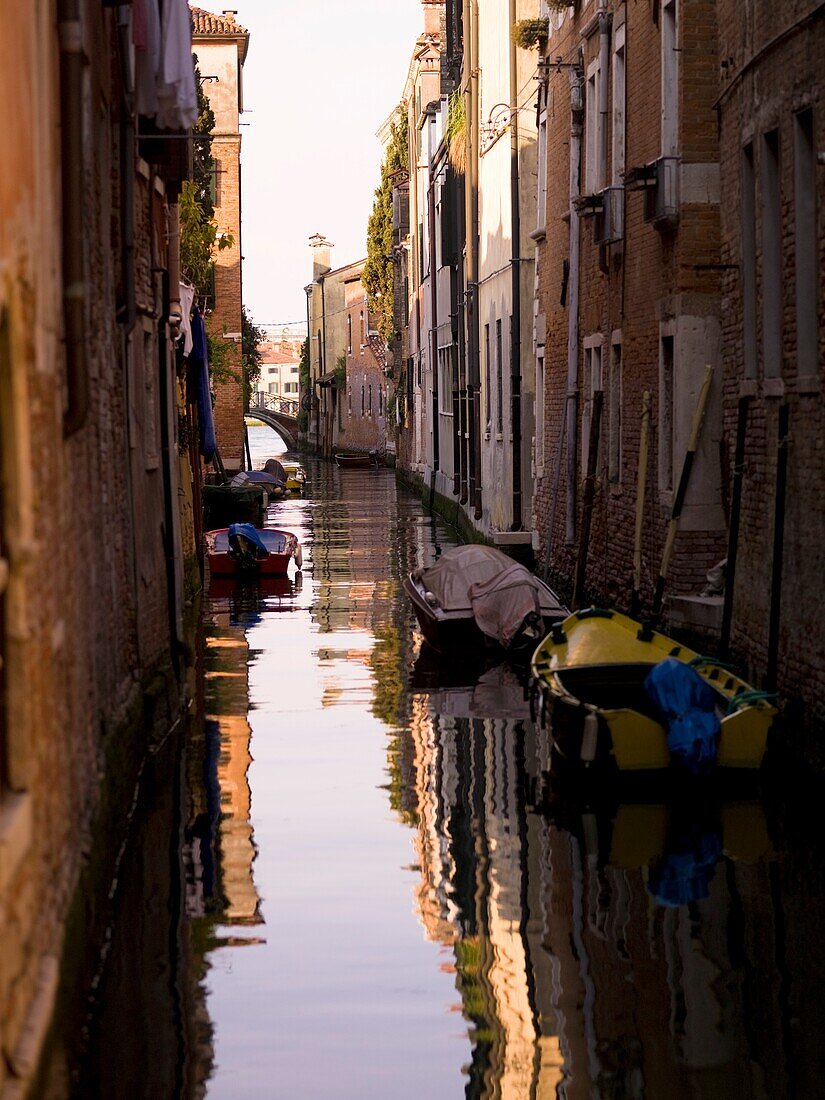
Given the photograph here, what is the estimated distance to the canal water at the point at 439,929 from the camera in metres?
6.75

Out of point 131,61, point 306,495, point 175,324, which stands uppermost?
point 131,61

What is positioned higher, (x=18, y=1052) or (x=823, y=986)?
(x=18, y=1052)

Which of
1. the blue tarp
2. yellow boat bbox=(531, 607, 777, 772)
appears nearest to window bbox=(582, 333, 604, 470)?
the blue tarp

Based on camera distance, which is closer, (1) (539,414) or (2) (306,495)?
(1) (539,414)

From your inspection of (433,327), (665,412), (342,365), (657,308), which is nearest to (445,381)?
(433,327)

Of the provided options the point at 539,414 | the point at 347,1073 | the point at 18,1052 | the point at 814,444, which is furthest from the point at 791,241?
the point at 539,414

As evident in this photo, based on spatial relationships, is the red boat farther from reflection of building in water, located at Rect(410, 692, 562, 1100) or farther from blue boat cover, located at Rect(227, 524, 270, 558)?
reflection of building in water, located at Rect(410, 692, 562, 1100)

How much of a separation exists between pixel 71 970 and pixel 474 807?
15.4 feet

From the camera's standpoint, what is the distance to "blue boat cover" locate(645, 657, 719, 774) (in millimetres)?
11273

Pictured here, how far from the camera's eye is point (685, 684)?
1150 cm

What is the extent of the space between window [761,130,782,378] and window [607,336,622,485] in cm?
580

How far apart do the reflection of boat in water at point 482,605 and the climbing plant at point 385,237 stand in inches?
1510

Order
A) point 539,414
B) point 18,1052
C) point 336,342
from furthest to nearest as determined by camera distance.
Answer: point 336,342 < point 539,414 < point 18,1052

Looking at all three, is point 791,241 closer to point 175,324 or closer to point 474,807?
point 474,807
